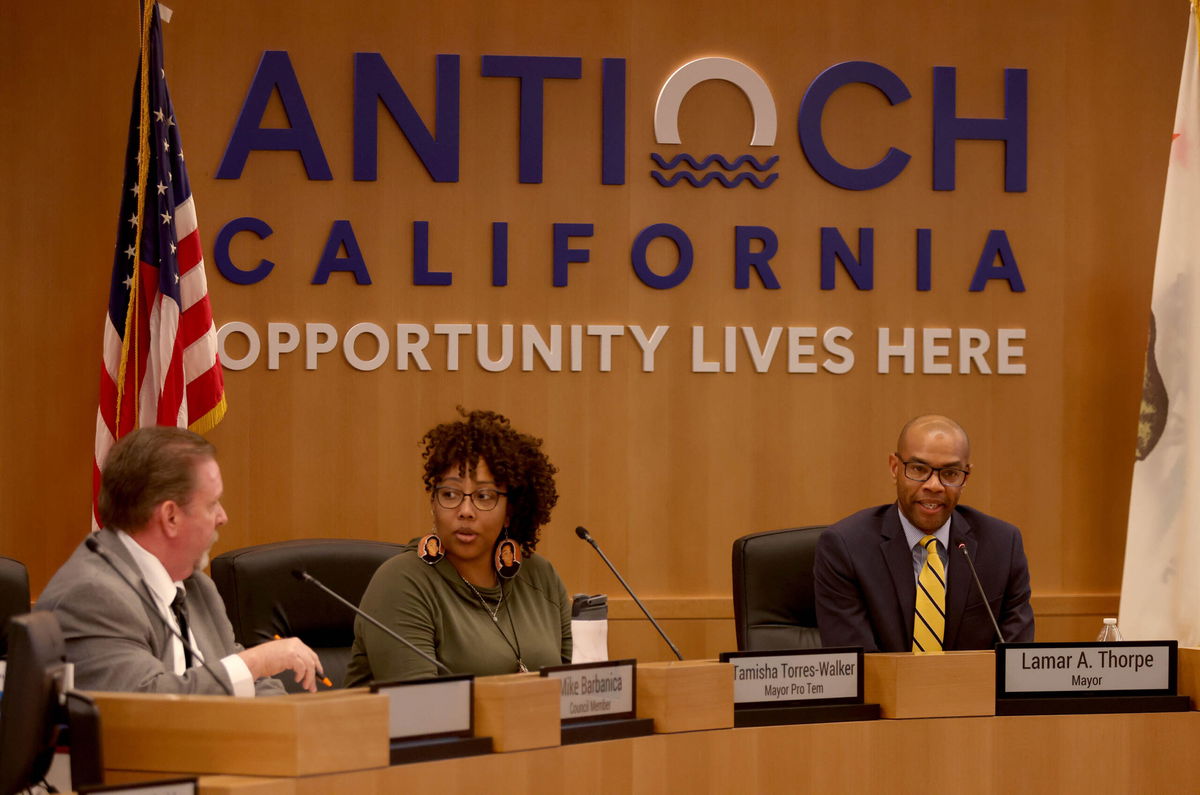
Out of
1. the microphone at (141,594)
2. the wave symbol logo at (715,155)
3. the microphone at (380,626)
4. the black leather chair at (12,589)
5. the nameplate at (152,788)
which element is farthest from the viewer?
the wave symbol logo at (715,155)

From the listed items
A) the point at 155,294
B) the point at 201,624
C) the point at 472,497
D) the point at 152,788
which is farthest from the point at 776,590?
the point at 152,788

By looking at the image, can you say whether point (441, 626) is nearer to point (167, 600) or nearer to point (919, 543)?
point (167, 600)

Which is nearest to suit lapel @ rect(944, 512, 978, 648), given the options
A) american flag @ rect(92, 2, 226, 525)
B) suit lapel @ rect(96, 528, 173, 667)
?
suit lapel @ rect(96, 528, 173, 667)

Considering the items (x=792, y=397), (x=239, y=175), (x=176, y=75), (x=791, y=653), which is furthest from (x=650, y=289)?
(x=791, y=653)

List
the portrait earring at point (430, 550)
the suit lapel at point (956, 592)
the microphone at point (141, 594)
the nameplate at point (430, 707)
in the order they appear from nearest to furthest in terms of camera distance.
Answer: the nameplate at point (430, 707) < the microphone at point (141, 594) < the portrait earring at point (430, 550) < the suit lapel at point (956, 592)

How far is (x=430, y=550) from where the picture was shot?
306cm

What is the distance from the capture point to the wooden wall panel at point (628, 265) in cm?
446

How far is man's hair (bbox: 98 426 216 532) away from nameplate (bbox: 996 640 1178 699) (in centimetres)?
149

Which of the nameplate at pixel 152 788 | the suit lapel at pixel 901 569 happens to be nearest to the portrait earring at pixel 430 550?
the suit lapel at pixel 901 569

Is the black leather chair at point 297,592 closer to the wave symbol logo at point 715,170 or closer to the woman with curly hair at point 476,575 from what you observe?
the woman with curly hair at point 476,575

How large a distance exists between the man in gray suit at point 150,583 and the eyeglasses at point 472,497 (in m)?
0.65

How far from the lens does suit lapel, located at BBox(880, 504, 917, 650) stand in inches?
138

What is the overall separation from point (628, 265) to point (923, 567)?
1.52m

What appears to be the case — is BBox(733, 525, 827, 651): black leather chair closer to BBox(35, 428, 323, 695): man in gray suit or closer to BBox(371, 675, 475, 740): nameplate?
BBox(35, 428, 323, 695): man in gray suit
